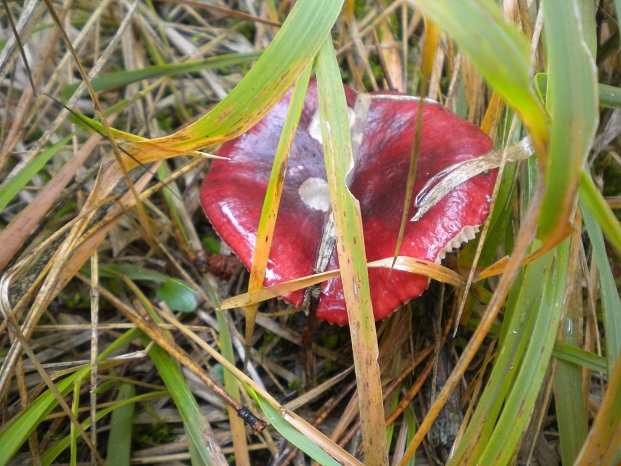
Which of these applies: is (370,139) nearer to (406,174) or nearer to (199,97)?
(406,174)

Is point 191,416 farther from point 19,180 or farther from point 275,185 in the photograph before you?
point 19,180

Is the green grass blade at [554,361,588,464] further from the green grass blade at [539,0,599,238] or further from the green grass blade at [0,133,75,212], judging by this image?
the green grass blade at [0,133,75,212]

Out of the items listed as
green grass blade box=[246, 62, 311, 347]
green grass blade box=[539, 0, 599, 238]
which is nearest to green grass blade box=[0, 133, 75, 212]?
green grass blade box=[246, 62, 311, 347]

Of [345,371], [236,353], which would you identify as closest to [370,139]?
[345,371]

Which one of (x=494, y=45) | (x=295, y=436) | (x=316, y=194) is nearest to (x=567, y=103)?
(x=494, y=45)

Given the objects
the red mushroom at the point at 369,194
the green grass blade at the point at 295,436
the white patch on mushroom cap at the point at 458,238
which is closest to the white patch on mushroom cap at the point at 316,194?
the red mushroom at the point at 369,194

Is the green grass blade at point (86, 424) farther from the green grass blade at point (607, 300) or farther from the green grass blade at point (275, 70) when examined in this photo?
the green grass blade at point (607, 300)
